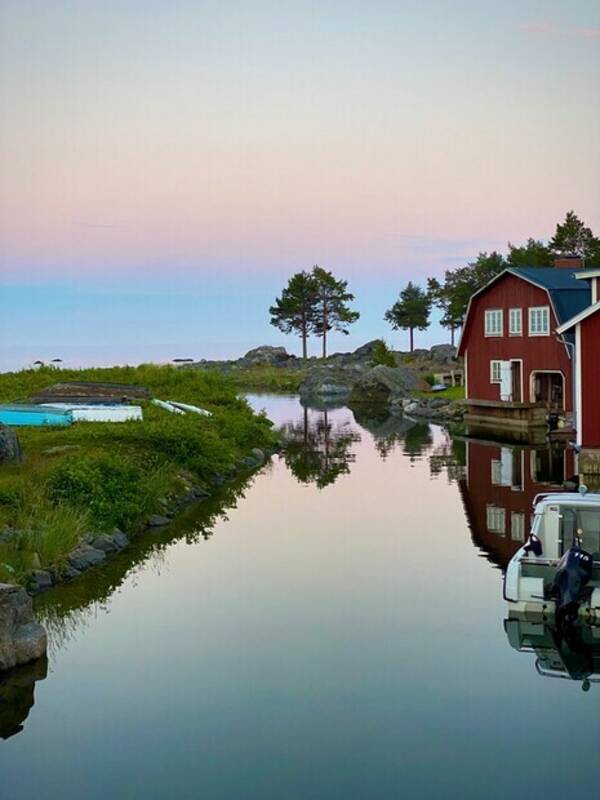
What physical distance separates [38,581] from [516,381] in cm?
3015

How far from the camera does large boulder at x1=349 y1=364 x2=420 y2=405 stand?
205 ft

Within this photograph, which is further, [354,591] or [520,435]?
Result: [520,435]

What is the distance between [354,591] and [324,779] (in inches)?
270

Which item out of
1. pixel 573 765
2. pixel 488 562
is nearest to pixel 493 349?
pixel 488 562

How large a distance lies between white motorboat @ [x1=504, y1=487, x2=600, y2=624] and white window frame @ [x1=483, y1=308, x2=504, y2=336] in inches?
1085

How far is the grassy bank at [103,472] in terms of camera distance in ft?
55.0

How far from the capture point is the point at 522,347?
41.5m

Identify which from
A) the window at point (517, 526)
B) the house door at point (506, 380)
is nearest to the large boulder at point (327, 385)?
the house door at point (506, 380)

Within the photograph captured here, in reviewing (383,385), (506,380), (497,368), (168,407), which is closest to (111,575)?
(168,407)

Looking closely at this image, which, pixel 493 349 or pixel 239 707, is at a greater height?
pixel 493 349

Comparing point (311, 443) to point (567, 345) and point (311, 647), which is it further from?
point (311, 647)

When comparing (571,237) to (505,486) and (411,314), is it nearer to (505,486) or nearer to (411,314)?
(411,314)

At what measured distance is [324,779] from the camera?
956 centimetres

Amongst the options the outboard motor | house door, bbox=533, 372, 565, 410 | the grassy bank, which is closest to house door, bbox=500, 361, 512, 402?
house door, bbox=533, 372, 565, 410
